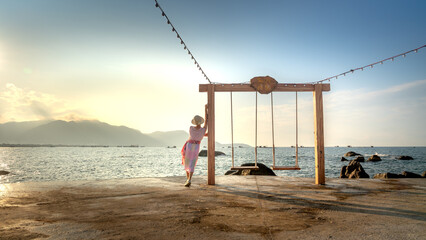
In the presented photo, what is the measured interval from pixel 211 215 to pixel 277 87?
5494mm

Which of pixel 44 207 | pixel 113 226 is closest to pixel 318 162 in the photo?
pixel 113 226

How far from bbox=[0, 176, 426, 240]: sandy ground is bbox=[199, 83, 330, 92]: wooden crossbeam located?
11.2 feet

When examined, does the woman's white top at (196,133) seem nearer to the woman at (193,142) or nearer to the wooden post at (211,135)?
the woman at (193,142)

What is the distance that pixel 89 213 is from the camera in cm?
412

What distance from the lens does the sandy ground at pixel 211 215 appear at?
3.07 metres

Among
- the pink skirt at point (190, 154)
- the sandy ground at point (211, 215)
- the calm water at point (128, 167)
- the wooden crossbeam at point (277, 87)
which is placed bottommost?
the calm water at point (128, 167)

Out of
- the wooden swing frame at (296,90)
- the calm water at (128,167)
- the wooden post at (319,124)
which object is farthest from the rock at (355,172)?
the wooden swing frame at (296,90)

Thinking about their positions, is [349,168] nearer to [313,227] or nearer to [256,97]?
[256,97]

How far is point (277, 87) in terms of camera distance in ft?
27.3

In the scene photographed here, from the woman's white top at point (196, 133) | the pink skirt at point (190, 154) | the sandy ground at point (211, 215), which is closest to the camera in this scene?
the sandy ground at point (211, 215)

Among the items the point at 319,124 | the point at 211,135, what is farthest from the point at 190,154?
the point at 319,124

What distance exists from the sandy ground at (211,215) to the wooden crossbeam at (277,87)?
11.2 feet

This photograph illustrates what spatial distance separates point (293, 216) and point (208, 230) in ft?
4.89

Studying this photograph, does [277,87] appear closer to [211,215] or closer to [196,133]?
A: [196,133]
